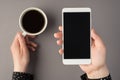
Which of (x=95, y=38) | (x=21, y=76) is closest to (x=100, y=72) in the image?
(x=95, y=38)

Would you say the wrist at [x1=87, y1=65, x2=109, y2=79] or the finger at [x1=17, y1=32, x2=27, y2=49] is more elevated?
the finger at [x1=17, y1=32, x2=27, y2=49]

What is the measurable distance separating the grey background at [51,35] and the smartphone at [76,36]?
0.24ft

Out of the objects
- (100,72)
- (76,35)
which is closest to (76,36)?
(76,35)

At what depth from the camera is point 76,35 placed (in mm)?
687

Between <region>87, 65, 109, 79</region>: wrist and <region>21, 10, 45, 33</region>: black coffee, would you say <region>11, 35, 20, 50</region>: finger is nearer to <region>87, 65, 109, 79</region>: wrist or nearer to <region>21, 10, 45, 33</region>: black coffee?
<region>21, 10, 45, 33</region>: black coffee

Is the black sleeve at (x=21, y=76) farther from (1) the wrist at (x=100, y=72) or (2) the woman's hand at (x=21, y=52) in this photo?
(1) the wrist at (x=100, y=72)

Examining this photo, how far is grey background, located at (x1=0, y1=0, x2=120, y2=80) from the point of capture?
754 millimetres

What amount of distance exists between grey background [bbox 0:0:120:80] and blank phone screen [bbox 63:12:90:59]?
0.24 feet

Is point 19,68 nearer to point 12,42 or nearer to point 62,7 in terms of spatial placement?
point 12,42

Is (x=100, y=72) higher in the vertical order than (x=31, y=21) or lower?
lower

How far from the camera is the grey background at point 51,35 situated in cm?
75

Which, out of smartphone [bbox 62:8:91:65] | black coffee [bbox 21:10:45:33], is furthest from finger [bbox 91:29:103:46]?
black coffee [bbox 21:10:45:33]

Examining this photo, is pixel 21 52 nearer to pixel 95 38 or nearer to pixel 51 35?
pixel 51 35

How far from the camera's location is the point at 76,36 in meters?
0.69
